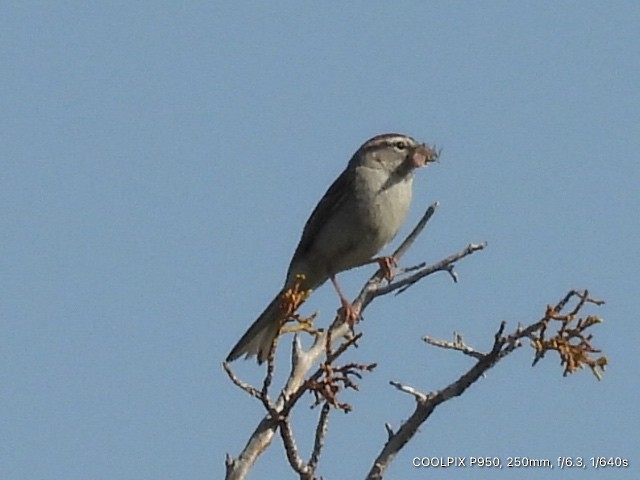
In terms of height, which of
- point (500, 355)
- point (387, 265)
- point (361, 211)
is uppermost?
point (361, 211)

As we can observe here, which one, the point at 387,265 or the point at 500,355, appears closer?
the point at 500,355

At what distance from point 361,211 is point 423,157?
66 centimetres

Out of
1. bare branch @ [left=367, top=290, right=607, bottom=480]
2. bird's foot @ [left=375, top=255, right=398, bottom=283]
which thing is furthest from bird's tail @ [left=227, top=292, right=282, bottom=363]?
bare branch @ [left=367, top=290, right=607, bottom=480]

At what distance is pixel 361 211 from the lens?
8922mm

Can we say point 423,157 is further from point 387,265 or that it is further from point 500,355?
point 500,355

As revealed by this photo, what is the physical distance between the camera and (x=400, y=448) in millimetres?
5031

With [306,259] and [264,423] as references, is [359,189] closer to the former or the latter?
[306,259]

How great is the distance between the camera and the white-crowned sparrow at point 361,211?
350 inches

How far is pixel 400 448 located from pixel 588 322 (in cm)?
107

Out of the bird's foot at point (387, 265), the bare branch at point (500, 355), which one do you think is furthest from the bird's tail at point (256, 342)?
the bare branch at point (500, 355)

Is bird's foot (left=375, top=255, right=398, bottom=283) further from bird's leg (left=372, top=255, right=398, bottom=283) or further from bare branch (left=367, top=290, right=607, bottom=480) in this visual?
bare branch (left=367, top=290, right=607, bottom=480)

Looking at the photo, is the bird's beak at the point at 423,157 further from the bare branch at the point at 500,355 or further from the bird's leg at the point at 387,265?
the bare branch at the point at 500,355

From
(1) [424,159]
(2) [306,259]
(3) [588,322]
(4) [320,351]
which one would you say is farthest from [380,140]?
(3) [588,322]

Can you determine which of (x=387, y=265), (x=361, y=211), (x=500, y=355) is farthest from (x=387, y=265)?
(x=500, y=355)
